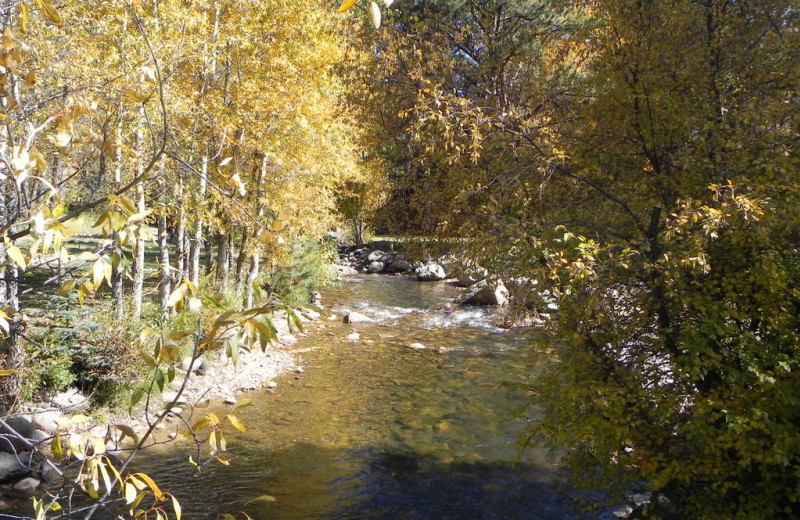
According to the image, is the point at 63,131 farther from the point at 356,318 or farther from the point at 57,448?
the point at 356,318

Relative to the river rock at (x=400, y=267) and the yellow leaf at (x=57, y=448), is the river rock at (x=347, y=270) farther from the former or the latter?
the yellow leaf at (x=57, y=448)

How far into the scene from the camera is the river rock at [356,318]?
17344 mm

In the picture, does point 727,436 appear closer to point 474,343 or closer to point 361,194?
point 474,343

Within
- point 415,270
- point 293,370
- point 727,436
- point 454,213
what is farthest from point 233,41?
point 415,270

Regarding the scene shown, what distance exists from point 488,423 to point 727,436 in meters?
5.50

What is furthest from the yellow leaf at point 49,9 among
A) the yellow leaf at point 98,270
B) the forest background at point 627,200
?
the yellow leaf at point 98,270

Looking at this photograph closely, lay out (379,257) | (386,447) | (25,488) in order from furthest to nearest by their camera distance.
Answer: (379,257), (386,447), (25,488)

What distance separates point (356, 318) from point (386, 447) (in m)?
8.72

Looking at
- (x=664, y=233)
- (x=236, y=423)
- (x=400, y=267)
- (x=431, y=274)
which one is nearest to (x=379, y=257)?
(x=400, y=267)

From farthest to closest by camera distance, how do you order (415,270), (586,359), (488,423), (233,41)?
1. (415,270)
2. (233,41)
3. (488,423)
4. (586,359)

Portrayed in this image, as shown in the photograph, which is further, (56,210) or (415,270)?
(415,270)

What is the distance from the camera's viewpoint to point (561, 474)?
7.95 m

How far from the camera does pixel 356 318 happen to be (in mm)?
17500

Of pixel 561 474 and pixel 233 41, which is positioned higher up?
pixel 233 41
